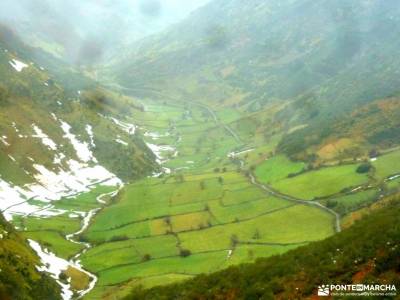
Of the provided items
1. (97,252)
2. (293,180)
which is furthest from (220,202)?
(97,252)

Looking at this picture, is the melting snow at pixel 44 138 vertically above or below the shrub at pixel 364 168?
above

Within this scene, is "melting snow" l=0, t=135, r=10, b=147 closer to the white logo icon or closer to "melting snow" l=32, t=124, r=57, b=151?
"melting snow" l=32, t=124, r=57, b=151

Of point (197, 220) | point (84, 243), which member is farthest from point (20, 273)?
point (197, 220)

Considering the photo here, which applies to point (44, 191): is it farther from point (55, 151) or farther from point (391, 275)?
point (391, 275)

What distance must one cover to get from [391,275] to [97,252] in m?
86.9

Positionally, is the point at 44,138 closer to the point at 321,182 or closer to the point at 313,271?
the point at 321,182

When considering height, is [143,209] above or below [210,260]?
above

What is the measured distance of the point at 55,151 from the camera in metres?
189

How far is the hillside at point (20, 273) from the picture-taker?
242 ft
